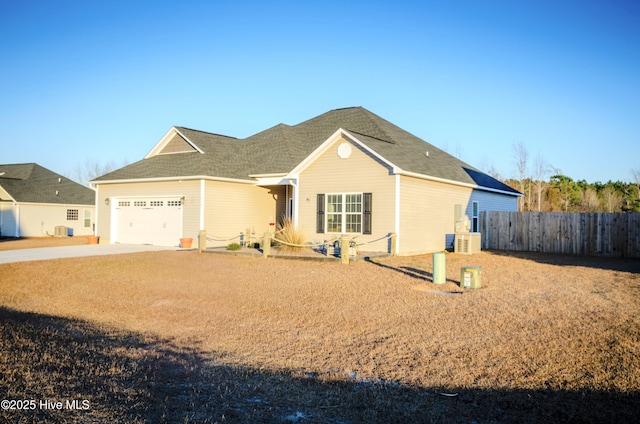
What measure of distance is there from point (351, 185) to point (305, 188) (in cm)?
214

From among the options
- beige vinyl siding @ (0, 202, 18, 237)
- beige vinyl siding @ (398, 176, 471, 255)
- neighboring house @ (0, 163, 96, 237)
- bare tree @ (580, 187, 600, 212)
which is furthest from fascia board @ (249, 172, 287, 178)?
bare tree @ (580, 187, 600, 212)

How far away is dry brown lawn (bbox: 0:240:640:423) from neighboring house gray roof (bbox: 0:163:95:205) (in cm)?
2435

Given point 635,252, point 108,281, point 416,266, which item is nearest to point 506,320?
point 416,266

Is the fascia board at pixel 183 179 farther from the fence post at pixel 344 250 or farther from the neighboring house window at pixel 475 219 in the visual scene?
the neighboring house window at pixel 475 219

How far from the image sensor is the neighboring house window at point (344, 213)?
768 inches

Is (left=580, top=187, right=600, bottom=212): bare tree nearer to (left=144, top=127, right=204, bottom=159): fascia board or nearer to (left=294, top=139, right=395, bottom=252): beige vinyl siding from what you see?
(left=294, top=139, right=395, bottom=252): beige vinyl siding

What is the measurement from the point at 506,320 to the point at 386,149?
42.1ft

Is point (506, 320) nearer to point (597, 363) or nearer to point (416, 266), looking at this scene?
point (597, 363)

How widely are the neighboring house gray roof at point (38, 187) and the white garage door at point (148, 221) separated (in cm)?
1256

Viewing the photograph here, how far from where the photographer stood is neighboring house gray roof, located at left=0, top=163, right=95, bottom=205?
34188 millimetres

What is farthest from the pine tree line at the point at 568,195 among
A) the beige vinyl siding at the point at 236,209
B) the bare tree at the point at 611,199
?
the beige vinyl siding at the point at 236,209

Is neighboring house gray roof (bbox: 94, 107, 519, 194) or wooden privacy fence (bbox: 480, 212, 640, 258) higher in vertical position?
neighboring house gray roof (bbox: 94, 107, 519, 194)

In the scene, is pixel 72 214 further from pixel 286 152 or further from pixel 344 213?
pixel 344 213

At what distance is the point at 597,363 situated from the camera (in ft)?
19.7
